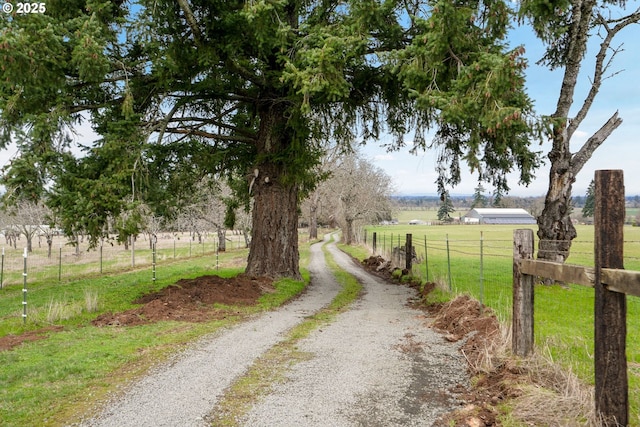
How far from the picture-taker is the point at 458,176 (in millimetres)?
15781

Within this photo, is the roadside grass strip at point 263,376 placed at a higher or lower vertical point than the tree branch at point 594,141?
lower

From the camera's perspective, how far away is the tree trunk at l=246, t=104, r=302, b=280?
47.6 feet

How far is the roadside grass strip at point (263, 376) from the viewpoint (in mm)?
4398

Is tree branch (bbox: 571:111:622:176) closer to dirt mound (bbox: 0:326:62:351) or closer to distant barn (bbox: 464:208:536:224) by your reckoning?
dirt mound (bbox: 0:326:62:351)

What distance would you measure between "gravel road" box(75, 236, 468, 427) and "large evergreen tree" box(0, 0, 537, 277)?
164 inches

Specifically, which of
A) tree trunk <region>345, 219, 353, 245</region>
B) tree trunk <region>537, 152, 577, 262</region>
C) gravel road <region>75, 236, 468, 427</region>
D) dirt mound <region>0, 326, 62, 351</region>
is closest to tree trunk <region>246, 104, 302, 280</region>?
gravel road <region>75, 236, 468, 427</region>

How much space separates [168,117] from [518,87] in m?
8.89

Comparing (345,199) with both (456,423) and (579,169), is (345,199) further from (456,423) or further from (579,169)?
(456,423)

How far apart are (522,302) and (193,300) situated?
7374 millimetres

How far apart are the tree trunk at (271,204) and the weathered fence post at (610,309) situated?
36.4ft

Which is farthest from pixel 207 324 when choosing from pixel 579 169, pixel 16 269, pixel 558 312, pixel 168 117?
pixel 16 269

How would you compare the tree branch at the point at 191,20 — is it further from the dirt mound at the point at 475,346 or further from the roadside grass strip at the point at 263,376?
the dirt mound at the point at 475,346

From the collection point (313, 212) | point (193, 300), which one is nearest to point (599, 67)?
point (193, 300)

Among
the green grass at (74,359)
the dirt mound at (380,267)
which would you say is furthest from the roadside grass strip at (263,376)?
the dirt mound at (380,267)
